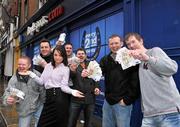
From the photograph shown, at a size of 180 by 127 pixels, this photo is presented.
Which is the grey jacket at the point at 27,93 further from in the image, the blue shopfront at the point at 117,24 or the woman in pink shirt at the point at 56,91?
the blue shopfront at the point at 117,24

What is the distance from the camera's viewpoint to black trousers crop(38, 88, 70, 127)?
461 cm

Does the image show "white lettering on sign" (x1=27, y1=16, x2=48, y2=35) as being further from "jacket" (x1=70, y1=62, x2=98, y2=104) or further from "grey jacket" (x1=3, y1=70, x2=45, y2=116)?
"grey jacket" (x1=3, y1=70, x2=45, y2=116)

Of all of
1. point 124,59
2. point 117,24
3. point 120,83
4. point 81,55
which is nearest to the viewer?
point 124,59

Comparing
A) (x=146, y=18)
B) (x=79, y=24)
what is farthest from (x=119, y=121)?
(x=79, y=24)

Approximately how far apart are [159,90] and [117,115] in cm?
116

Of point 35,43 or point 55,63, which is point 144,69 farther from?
point 35,43

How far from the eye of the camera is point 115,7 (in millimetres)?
7418

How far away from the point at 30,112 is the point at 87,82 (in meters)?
1.24

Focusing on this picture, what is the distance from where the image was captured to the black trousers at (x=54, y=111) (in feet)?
15.1

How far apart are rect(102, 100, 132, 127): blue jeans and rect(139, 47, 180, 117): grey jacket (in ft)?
2.81

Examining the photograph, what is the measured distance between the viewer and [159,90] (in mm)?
3455

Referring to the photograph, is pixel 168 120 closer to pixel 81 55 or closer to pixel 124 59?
pixel 124 59

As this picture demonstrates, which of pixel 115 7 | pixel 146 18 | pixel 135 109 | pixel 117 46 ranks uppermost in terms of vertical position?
pixel 115 7

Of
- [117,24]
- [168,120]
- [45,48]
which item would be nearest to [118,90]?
[168,120]
